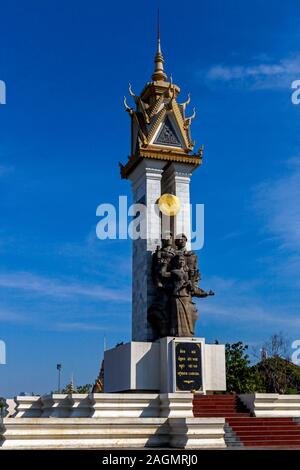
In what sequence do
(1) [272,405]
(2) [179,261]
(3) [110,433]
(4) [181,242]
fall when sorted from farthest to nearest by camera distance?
1. (4) [181,242]
2. (2) [179,261]
3. (1) [272,405]
4. (3) [110,433]

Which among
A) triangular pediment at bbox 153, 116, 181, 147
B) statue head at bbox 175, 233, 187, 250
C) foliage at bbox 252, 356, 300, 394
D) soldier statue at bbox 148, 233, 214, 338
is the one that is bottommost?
foliage at bbox 252, 356, 300, 394

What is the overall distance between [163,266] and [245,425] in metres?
7.38

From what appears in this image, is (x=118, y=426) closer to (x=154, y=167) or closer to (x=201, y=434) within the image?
(x=201, y=434)

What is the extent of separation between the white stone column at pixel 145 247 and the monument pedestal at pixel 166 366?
1339 millimetres

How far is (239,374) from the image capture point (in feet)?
117

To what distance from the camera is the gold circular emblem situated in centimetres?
2522

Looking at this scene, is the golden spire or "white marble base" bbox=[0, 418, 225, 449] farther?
the golden spire

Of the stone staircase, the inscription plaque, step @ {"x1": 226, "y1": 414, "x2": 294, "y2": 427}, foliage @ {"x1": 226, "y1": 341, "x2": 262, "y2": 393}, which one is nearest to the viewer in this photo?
the stone staircase

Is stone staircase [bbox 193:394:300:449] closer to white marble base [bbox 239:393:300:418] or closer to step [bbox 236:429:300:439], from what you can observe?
step [bbox 236:429:300:439]

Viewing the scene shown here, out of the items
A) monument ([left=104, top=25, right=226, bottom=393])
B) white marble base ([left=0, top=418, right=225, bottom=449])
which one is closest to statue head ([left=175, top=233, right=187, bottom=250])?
monument ([left=104, top=25, right=226, bottom=393])

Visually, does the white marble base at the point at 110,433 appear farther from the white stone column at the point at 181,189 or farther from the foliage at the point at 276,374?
the foliage at the point at 276,374

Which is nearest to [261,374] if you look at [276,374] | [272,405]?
[276,374]
